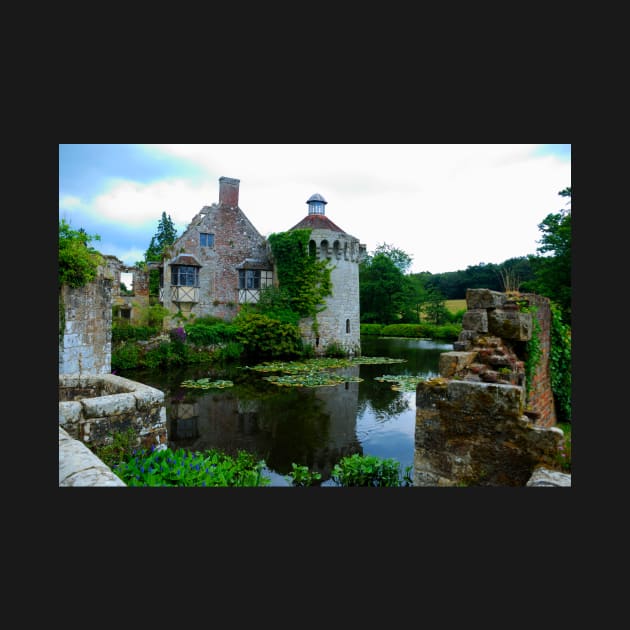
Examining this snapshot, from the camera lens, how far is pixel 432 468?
5.11 metres

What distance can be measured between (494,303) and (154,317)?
22899 mm

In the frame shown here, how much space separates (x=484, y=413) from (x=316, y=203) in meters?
25.3

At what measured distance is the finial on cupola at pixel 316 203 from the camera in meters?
28.4

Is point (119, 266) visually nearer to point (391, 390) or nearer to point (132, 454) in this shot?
point (391, 390)

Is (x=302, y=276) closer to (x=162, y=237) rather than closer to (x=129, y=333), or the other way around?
(x=129, y=333)

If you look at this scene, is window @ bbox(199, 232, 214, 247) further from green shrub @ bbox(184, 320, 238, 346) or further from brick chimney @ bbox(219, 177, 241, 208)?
green shrub @ bbox(184, 320, 238, 346)

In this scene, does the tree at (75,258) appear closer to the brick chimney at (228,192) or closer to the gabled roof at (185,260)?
the gabled roof at (185,260)

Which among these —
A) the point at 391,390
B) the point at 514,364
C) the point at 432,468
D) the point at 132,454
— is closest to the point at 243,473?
the point at 132,454

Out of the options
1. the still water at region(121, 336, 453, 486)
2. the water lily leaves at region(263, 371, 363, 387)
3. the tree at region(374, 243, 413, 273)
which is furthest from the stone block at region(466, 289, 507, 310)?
the tree at region(374, 243, 413, 273)

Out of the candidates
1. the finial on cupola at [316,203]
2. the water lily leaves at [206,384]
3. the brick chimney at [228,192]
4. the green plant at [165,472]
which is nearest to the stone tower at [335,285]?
the finial on cupola at [316,203]

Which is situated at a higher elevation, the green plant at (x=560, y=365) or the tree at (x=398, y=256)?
the tree at (x=398, y=256)

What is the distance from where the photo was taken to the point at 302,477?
764 cm

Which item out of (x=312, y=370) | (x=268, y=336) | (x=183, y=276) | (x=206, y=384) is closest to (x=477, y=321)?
(x=206, y=384)

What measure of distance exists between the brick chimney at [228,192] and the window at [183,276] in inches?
204
